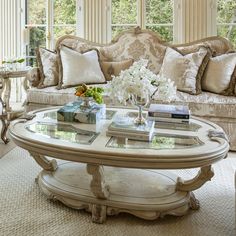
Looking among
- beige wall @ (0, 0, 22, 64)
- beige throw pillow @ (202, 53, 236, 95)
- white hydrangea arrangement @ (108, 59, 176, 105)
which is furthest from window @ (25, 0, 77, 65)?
white hydrangea arrangement @ (108, 59, 176, 105)

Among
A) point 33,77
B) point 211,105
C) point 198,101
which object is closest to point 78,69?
point 33,77

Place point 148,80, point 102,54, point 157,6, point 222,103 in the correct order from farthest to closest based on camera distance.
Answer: point 157,6, point 102,54, point 222,103, point 148,80

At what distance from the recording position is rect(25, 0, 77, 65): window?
511cm

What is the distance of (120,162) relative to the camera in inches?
67.3

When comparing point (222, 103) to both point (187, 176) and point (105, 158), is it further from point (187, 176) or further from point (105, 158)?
point (105, 158)

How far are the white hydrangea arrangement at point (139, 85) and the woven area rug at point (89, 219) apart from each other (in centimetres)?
78

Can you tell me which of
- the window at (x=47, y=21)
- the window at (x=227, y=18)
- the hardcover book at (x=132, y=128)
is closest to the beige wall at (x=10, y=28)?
the window at (x=47, y=21)

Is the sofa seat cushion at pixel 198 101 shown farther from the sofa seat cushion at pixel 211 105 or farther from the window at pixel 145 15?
the window at pixel 145 15

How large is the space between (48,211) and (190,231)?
894mm

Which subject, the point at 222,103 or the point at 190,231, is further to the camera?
the point at 222,103

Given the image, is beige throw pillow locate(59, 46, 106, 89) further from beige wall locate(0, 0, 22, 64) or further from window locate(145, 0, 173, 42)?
beige wall locate(0, 0, 22, 64)

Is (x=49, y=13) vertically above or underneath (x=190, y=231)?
above

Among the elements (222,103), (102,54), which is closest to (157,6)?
(102,54)

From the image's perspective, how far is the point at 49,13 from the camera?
5.21 metres
